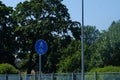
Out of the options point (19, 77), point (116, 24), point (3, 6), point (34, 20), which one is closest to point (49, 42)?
point (34, 20)

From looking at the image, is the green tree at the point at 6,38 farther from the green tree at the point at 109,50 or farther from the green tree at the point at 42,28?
the green tree at the point at 109,50

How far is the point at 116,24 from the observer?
44.6 metres

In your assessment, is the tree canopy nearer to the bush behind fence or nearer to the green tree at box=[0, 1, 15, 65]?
the green tree at box=[0, 1, 15, 65]

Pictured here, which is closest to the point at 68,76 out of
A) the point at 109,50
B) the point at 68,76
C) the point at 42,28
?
the point at 68,76

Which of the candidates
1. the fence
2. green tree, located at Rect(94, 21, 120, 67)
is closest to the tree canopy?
green tree, located at Rect(94, 21, 120, 67)

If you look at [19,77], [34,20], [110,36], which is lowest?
[19,77]

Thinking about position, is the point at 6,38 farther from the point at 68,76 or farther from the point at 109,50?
the point at 68,76

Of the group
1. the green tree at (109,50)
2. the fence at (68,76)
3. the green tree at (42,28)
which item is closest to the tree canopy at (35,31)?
the green tree at (42,28)

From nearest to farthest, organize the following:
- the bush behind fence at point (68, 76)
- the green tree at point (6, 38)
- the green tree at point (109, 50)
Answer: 1. the bush behind fence at point (68, 76)
2. the green tree at point (109, 50)
3. the green tree at point (6, 38)

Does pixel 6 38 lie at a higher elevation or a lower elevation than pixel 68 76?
higher

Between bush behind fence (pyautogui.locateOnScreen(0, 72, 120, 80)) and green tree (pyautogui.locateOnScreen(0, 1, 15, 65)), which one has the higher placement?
green tree (pyautogui.locateOnScreen(0, 1, 15, 65))

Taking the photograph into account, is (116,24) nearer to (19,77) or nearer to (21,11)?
(19,77)

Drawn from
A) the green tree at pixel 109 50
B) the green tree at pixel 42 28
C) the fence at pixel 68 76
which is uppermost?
the green tree at pixel 42 28

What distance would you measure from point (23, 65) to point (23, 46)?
3.74 meters
